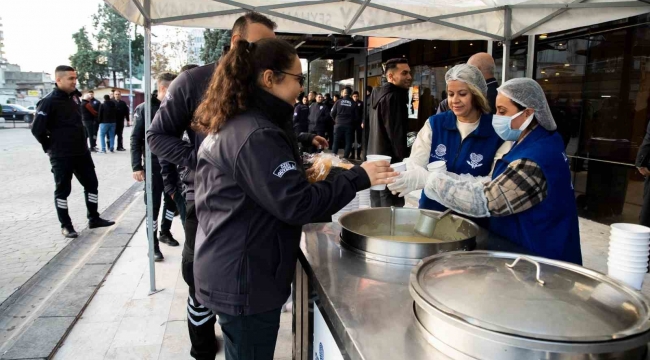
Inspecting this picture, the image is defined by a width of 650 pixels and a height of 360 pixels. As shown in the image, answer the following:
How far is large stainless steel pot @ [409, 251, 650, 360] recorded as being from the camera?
0.89 metres

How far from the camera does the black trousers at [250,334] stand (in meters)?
1.55

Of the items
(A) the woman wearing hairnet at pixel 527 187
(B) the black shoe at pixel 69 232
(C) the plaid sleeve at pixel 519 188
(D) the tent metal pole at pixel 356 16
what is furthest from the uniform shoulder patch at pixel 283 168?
(B) the black shoe at pixel 69 232

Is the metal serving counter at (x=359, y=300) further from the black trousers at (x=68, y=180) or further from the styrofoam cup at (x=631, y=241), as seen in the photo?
the black trousers at (x=68, y=180)

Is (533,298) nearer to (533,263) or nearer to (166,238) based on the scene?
(533,263)

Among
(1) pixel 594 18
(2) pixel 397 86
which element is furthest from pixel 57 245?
(1) pixel 594 18

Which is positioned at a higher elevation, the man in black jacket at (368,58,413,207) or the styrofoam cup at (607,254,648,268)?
the man in black jacket at (368,58,413,207)

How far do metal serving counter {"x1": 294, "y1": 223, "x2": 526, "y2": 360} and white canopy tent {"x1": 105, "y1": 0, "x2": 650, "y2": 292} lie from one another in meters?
2.15

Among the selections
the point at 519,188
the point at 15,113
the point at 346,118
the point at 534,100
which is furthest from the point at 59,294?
the point at 15,113

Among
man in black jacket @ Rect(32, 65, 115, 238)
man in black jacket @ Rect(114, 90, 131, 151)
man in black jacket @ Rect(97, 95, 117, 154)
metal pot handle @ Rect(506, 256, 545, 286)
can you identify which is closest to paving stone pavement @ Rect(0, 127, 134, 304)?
man in black jacket @ Rect(32, 65, 115, 238)

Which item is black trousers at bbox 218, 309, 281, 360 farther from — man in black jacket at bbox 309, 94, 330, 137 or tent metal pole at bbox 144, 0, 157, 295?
man in black jacket at bbox 309, 94, 330, 137

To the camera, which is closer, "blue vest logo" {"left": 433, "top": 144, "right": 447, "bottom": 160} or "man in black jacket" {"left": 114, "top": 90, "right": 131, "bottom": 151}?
"blue vest logo" {"left": 433, "top": 144, "right": 447, "bottom": 160}

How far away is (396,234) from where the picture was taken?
206cm

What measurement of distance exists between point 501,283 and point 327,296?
0.50 m

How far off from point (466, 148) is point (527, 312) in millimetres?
1453
